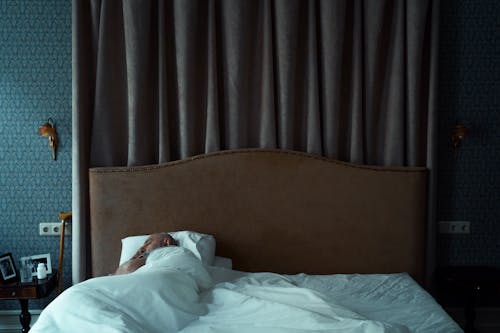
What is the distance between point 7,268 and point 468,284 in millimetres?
3001

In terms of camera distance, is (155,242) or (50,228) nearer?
(155,242)

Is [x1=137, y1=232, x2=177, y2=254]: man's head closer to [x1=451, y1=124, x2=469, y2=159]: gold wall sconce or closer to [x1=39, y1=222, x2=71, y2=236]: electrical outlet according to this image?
[x1=39, y1=222, x2=71, y2=236]: electrical outlet

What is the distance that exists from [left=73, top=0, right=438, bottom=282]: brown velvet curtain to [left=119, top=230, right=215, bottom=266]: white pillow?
43cm

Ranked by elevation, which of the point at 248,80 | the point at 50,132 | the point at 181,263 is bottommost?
the point at 181,263

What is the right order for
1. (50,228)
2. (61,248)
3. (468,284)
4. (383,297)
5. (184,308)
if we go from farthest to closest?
1. (50,228)
2. (61,248)
3. (468,284)
4. (383,297)
5. (184,308)

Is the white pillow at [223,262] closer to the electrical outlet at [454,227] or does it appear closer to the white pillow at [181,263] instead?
the white pillow at [181,263]

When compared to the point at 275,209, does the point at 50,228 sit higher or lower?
lower

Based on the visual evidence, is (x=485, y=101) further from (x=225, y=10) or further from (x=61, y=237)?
(x=61, y=237)

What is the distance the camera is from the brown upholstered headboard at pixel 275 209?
2641 millimetres

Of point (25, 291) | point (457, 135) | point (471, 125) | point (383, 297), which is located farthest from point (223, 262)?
point (471, 125)

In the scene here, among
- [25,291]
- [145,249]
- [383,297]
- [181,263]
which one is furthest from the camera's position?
[25,291]

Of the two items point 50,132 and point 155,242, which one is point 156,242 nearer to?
point 155,242

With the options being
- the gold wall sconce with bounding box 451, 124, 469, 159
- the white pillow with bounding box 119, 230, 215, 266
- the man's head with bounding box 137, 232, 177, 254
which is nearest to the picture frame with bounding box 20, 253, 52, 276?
the white pillow with bounding box 119, 230, 215, 266

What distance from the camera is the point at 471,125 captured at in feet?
9.46
